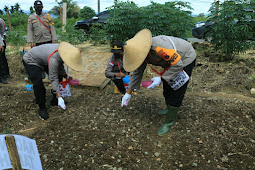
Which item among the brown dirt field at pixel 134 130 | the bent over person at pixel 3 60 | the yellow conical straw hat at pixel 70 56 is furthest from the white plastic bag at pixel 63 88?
the bent over person at pixel 3 60

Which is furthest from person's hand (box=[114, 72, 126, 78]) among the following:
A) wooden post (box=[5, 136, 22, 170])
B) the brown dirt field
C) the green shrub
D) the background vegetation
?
the green shrub

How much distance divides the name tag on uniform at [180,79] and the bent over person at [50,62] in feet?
3.76

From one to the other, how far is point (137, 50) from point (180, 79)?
1.86 feet

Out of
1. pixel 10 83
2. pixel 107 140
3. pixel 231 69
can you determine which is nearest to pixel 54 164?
pixel 107 140

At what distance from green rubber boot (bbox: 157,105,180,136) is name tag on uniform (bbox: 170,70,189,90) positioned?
346mm

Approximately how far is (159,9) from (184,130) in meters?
3.36

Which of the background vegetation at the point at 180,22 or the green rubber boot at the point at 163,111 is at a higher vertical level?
the background vegetation at the point at 180,22

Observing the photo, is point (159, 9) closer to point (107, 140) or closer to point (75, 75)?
point (75, 75)

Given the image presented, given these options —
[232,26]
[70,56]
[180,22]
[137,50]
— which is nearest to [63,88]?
[70,56]

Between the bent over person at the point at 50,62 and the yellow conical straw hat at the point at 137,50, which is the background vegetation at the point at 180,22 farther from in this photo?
the yellow conical straw hat at the point at 137,50

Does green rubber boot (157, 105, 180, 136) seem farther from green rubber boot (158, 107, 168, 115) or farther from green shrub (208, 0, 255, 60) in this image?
green shrub (208, 0, 255, 60)

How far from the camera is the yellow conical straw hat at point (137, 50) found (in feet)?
6.54

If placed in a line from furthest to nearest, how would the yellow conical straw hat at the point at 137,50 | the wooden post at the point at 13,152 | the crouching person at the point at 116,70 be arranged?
the crouching person at the point at 116,70 → the yellow conical straw hat at the point at 137,50 → the wooden post at the point at 13,152

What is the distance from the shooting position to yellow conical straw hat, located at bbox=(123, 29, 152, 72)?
199 centimetres
